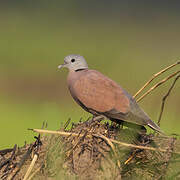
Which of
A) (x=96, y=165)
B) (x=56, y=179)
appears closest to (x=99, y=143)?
(x=96, y=165)

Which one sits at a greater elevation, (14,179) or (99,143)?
(99,143)

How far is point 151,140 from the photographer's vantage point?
2117mm

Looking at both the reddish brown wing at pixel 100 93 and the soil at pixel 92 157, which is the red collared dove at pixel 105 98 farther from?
the soil at pixel 92 157

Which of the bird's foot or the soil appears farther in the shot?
the bird's foot

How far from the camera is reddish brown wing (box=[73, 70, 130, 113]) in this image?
247 centimetres

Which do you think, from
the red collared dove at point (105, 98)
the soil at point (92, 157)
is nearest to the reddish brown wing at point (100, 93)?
the red collared dove at point (105, 98)

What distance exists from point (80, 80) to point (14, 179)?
84 cm

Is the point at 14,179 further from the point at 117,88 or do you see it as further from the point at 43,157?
the point at 117,88

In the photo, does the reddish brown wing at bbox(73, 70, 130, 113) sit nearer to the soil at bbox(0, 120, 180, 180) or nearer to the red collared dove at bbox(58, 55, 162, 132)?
the red collared dove at bbox(58, 55, 162, 132)

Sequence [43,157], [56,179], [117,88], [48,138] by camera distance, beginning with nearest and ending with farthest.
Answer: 1. [56,179]
2. [43,157]
3. [48,138]
4. [117,88]

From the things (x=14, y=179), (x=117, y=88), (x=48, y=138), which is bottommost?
(x=14, y=179)

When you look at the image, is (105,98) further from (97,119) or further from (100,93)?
(97,119)

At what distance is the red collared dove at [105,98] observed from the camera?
2.39 meters

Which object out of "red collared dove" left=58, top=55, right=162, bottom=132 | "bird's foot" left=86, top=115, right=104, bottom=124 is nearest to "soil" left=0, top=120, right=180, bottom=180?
"bird's foot" left=86, top=115, right=104, bottom=124
